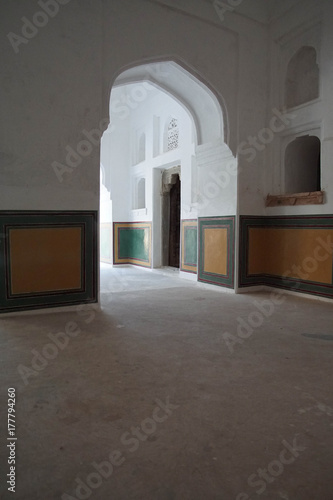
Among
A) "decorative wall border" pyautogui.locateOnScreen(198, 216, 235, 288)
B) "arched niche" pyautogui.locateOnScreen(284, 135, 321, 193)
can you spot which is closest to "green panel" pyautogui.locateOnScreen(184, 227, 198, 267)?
"decorative wall border" pyautogui.locateOnScreen(198, 216, 235, 288)

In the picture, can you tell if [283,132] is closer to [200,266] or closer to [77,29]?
[200,266]

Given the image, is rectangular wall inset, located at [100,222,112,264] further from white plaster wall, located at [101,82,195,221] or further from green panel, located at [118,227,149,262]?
white plaster wall, located at [101,82,195,221]

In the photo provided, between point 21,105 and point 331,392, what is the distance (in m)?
4.17

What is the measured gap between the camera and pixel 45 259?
14.1ft

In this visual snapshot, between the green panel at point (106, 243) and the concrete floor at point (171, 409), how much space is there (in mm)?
6426

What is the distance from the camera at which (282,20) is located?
5633 mm

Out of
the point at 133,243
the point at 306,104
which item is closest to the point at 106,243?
the point at 133,243

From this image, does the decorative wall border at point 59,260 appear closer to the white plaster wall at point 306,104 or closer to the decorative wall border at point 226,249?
the decorative wall border at point 226,249

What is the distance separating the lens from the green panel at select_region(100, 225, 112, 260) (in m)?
10.2

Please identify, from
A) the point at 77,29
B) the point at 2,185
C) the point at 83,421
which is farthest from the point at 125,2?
the point at 83,421

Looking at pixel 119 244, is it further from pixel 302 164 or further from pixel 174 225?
pixel 302 164

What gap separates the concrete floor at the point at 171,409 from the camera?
1.43 m

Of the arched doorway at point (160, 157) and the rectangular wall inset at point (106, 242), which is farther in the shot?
the rectangular wall inset at point (106, 242)

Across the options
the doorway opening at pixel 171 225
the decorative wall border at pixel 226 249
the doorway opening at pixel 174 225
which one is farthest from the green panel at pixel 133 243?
the decorative wall border at pixel 226 249
